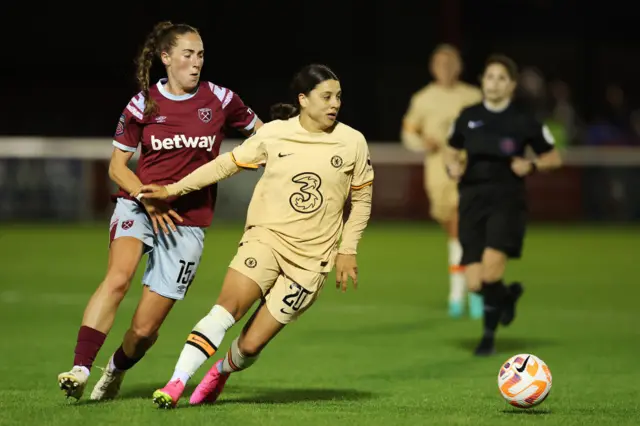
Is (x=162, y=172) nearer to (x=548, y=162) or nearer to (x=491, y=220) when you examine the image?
(x=491, y=220)

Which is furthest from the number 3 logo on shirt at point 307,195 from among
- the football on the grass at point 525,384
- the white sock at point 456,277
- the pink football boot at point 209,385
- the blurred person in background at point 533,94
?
the blurred person in background at point 533,94

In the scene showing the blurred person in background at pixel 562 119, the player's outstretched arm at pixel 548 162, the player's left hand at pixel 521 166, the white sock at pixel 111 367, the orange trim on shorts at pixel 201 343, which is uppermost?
the player's outstretched arm at pixel 548 162

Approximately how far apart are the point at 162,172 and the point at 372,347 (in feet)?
12.0

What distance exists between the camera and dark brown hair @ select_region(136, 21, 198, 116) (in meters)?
7.75

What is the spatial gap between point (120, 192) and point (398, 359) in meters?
3.22

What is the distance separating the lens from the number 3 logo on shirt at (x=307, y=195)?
7.41 m

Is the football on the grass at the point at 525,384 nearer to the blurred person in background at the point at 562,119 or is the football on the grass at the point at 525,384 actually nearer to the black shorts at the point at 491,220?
the black shorts at the point at 491,220

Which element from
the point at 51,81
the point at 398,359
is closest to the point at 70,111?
the point at 51,81

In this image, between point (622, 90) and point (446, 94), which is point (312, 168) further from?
point (622, 90)

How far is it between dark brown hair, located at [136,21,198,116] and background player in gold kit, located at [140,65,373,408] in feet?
1.95

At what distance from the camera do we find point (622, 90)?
94.6 ft

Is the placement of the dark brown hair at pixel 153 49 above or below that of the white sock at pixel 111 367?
above

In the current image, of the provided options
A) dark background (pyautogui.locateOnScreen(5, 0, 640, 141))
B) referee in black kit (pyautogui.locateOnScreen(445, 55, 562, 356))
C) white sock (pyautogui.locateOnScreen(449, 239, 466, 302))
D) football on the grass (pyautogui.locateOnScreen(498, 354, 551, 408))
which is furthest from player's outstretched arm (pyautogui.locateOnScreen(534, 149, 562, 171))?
dark background (pyautogui.locateOnScreen(5, 0, 640, 141))

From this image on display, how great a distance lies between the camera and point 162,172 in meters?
7.83
